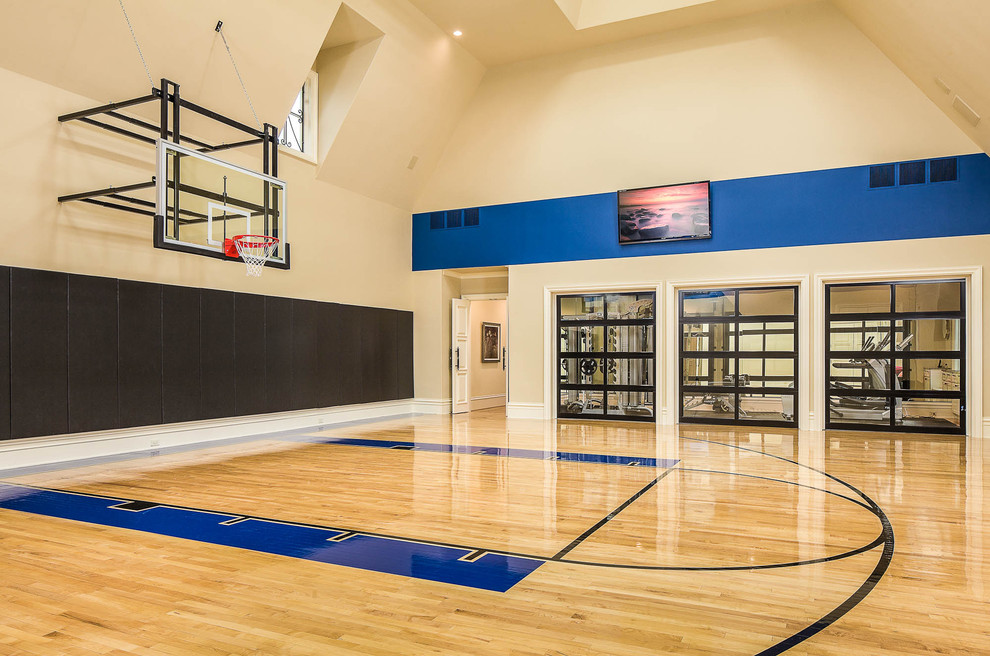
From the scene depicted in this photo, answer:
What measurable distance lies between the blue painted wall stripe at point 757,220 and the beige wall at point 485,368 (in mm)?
2025

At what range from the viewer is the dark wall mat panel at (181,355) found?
780 centimetres

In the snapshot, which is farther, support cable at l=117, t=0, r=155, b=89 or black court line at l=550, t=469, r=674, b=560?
support cable at l=117, t=0, r=155, b=89

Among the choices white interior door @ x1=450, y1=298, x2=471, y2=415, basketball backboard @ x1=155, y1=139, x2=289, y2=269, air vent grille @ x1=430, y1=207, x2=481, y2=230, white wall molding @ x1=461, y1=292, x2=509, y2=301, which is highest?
air vent grille @ x1=430, y1=207, x2=481, y2=230

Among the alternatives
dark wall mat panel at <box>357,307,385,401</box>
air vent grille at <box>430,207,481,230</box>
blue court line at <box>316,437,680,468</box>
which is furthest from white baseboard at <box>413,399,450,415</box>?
blue court line at <box>316,437,680,468</box>

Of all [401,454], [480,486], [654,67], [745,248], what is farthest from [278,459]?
[654,67]

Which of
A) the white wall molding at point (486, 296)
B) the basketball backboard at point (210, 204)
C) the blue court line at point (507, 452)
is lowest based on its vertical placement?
the blue court line at point (507, 452)

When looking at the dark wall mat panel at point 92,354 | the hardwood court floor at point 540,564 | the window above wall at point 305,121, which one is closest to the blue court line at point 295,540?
the hardwood court floor at point 540,564

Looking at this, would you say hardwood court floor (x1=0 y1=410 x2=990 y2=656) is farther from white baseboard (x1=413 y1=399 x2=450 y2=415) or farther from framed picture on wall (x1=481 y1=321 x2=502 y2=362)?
framed picture on wall (x1=481 y1=321 x2=502 y2=362)

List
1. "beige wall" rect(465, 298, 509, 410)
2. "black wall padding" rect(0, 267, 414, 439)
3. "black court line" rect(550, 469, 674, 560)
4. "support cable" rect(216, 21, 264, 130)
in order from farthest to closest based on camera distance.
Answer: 1. "beige wall" rect(465, 298, 509, 410)
2. "support cable" rect(216, 21, 264, 130)
3. "black wall padding" rect(0, 267, 414, 439)
4. "black court line" rect(550, 469, 674, 560)

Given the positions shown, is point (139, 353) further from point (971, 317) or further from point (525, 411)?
point (971, 317)

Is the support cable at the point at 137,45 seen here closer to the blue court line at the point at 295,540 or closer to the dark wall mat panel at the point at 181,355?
the dark wall mat panel at the point at 181,355

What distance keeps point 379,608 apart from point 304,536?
1378mm

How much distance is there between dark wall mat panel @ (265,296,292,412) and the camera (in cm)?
930

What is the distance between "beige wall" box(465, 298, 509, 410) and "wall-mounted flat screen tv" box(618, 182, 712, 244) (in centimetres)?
423
